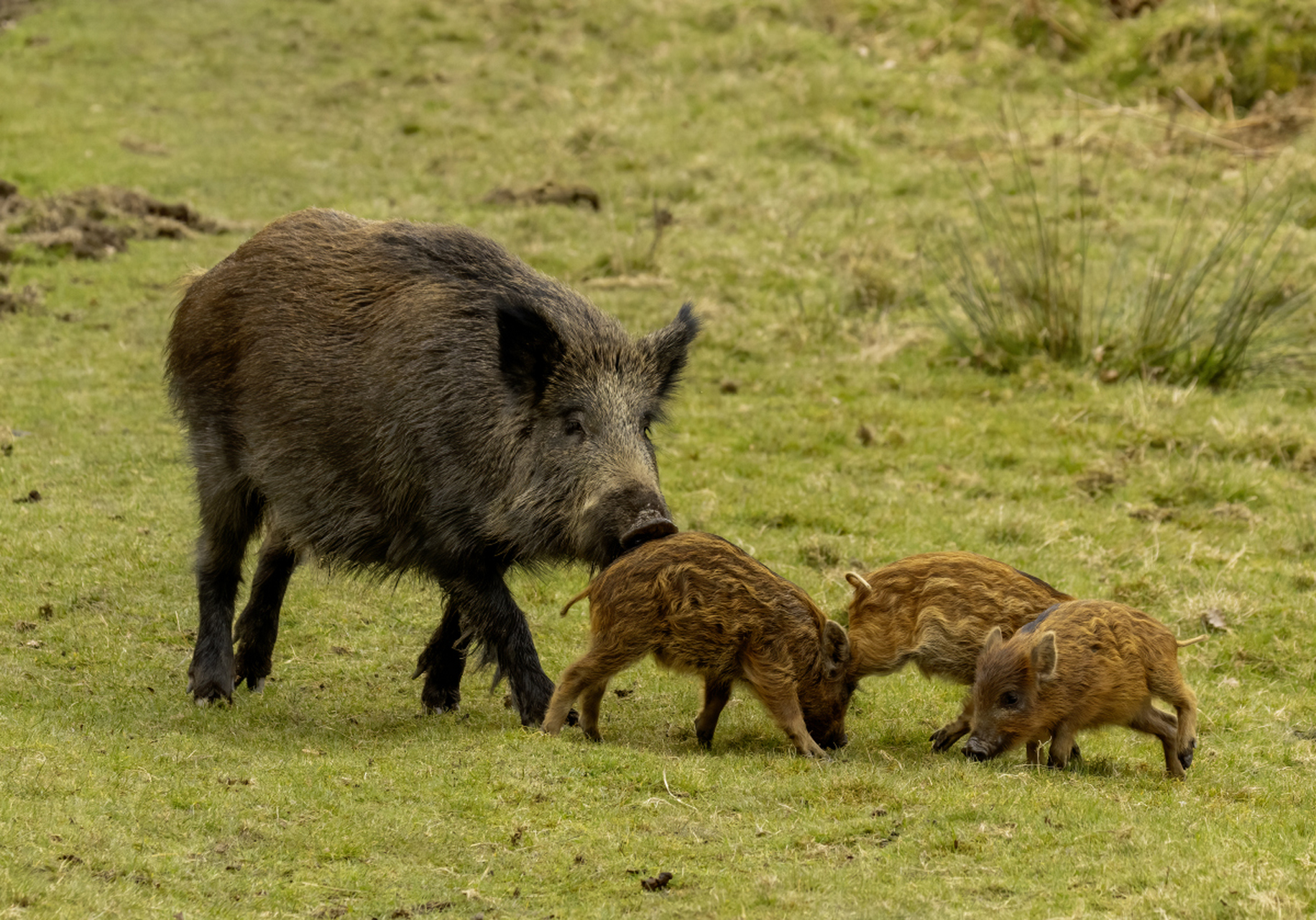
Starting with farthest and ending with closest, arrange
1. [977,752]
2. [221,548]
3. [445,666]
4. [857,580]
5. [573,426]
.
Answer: [221,548] → [445,666] → [573,426] → [857,580] → [977,752]

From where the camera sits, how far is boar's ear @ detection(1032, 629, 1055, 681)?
5.94 meters

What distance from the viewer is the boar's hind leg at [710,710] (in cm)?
675

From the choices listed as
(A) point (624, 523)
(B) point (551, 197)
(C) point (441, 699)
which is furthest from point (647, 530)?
(B) point (551, 197)

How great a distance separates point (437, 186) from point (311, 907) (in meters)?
15.3

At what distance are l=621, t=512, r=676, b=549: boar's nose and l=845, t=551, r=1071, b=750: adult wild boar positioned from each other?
0.97 m

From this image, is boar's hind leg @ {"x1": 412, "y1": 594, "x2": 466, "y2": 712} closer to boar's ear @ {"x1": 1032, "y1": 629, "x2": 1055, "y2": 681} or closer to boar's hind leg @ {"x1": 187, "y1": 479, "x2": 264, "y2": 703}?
boar's hind leg @ {"x1": 187, "y1": 479, "x2": 264, "y2": 703}

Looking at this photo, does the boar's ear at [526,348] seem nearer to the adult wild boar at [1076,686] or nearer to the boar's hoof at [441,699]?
the boar's hoof at [441,699]

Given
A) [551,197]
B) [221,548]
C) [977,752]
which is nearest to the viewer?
[977,752]

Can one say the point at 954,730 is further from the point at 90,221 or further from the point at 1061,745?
the point at 90,221

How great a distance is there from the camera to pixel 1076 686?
6.07 meters

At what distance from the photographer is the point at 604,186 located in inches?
739

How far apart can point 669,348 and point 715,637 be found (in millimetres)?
1897

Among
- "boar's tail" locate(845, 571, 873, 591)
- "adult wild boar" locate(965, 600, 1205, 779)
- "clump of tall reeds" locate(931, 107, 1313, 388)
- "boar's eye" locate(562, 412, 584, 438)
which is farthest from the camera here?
"clump of tall reeds" locate(931, 107, 1313, 388)

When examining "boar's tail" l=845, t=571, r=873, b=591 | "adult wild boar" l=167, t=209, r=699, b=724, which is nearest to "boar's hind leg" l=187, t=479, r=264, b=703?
"adult wild boar" l=167, t=209, r=699, b=724
